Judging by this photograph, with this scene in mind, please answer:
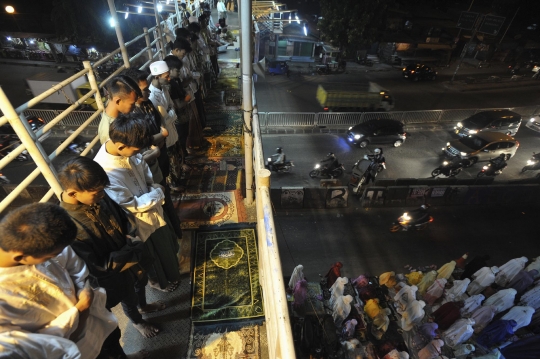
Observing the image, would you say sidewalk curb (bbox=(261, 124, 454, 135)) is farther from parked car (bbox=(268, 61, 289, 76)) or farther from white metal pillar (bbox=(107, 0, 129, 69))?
parked car (bbox=(268, 61, 289, 76))

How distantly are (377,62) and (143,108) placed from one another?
3156 cm

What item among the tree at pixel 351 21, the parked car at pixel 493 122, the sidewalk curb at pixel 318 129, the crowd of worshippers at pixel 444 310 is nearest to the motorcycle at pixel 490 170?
the parked car at pixel 493 122

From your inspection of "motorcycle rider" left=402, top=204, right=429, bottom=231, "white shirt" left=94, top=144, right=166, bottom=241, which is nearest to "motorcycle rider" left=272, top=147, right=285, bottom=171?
"motorcycle rider" left=402, top=204, right=429, bottom=231

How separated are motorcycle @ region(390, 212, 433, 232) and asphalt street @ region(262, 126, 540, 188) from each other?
351cm

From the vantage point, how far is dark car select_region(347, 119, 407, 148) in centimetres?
1538

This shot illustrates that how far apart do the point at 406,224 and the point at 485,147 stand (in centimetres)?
779

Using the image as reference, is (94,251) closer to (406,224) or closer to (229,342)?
(229,342)

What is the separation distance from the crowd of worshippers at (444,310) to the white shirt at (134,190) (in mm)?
3926

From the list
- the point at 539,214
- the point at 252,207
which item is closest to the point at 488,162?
the point at 539,214

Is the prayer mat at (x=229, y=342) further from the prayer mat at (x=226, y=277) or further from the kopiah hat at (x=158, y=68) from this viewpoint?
the kopiah hat at (x=158, y=68)

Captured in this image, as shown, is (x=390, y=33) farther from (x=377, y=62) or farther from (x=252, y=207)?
(x=252, y=207)

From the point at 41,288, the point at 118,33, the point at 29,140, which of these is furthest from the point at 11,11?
the point at 41,288

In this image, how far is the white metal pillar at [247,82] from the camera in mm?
3780

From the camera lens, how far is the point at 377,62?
2973 cm
